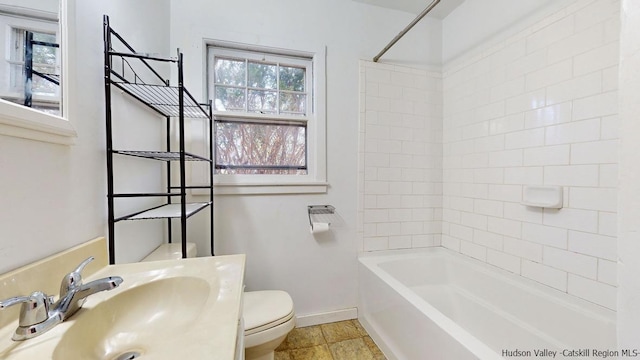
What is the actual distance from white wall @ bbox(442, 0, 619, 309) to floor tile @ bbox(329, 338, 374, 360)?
1.06 meters

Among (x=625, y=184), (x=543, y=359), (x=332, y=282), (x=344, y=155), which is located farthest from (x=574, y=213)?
(x=332, y=282)

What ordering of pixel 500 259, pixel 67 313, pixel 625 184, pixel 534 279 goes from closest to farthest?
pixel 625 184 < pixel 67 313 < pixel 534 279 < pixel 500 259

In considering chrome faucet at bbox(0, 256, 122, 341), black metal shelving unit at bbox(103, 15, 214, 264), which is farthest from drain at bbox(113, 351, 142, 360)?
black metal shelving unit at bbox(103, 15, 214, 264)

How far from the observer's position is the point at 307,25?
1774 mm

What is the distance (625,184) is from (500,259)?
56.9 inches

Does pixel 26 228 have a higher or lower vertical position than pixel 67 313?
higher

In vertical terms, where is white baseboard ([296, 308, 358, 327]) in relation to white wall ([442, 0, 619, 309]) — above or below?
below

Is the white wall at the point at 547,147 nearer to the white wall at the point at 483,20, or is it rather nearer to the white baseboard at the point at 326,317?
the white wall at the point at 483,20

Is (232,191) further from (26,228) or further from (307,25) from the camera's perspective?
(307,25)

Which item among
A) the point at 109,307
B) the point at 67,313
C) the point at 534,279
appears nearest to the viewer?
the point at 67,313

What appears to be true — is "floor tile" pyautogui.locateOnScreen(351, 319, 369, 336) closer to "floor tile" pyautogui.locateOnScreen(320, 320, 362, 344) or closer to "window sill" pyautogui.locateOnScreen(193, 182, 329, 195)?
"floor tile" pyautogui.locateOnScreen(320, 320, 362, 344)

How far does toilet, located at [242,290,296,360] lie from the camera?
1155 mm

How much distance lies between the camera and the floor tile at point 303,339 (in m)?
1.61

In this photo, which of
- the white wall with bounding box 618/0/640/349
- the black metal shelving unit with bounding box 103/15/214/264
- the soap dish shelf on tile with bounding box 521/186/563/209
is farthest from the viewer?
the soap dish shelf on tile with bounding box 521/186/563/209
